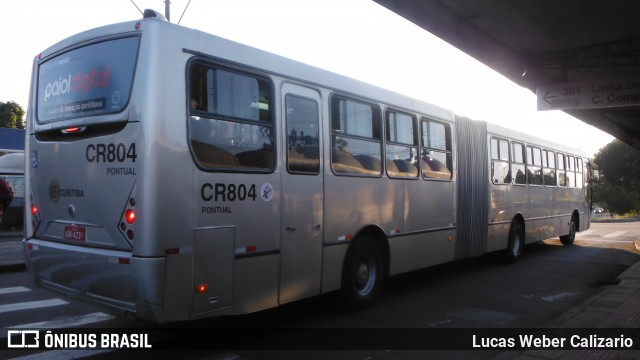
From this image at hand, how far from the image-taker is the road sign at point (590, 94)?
12992 millimetres

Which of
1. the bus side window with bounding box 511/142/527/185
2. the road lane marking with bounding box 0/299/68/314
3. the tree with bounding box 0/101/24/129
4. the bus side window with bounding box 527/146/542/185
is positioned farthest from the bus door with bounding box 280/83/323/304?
the tree with bounding box 0/101/24/129

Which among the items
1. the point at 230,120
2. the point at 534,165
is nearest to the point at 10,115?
the point at 534,165

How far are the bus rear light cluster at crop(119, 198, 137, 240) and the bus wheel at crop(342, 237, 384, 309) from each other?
305cm

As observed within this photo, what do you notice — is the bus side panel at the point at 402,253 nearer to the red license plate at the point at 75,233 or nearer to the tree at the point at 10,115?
the red license plate at the point at 75,233

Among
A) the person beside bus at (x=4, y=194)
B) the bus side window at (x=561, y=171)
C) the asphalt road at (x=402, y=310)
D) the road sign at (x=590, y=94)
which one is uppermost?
the road sign at (x=590, y=94)

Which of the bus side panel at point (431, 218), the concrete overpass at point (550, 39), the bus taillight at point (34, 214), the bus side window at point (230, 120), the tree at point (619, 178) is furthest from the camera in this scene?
the tree at point (619, 178)

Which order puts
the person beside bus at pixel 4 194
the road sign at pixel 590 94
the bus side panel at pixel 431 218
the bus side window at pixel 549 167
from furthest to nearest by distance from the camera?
the person beside bus at pixel 4 194
the bus side window at pixel 549 167
the road sign at pixel 590 94
the bus side panel at pixel 431 218

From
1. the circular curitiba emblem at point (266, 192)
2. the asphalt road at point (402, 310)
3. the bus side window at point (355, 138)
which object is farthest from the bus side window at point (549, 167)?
the circular curitiba emblem at point (266, 192)

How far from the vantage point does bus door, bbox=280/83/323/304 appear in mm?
5613

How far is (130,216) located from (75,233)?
3.17 feet

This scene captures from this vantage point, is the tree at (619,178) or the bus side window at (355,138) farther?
the tree at (619,178)

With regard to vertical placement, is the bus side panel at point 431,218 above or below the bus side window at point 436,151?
below

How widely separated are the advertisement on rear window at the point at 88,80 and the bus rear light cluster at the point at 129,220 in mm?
926

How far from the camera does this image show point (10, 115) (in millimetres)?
53344
